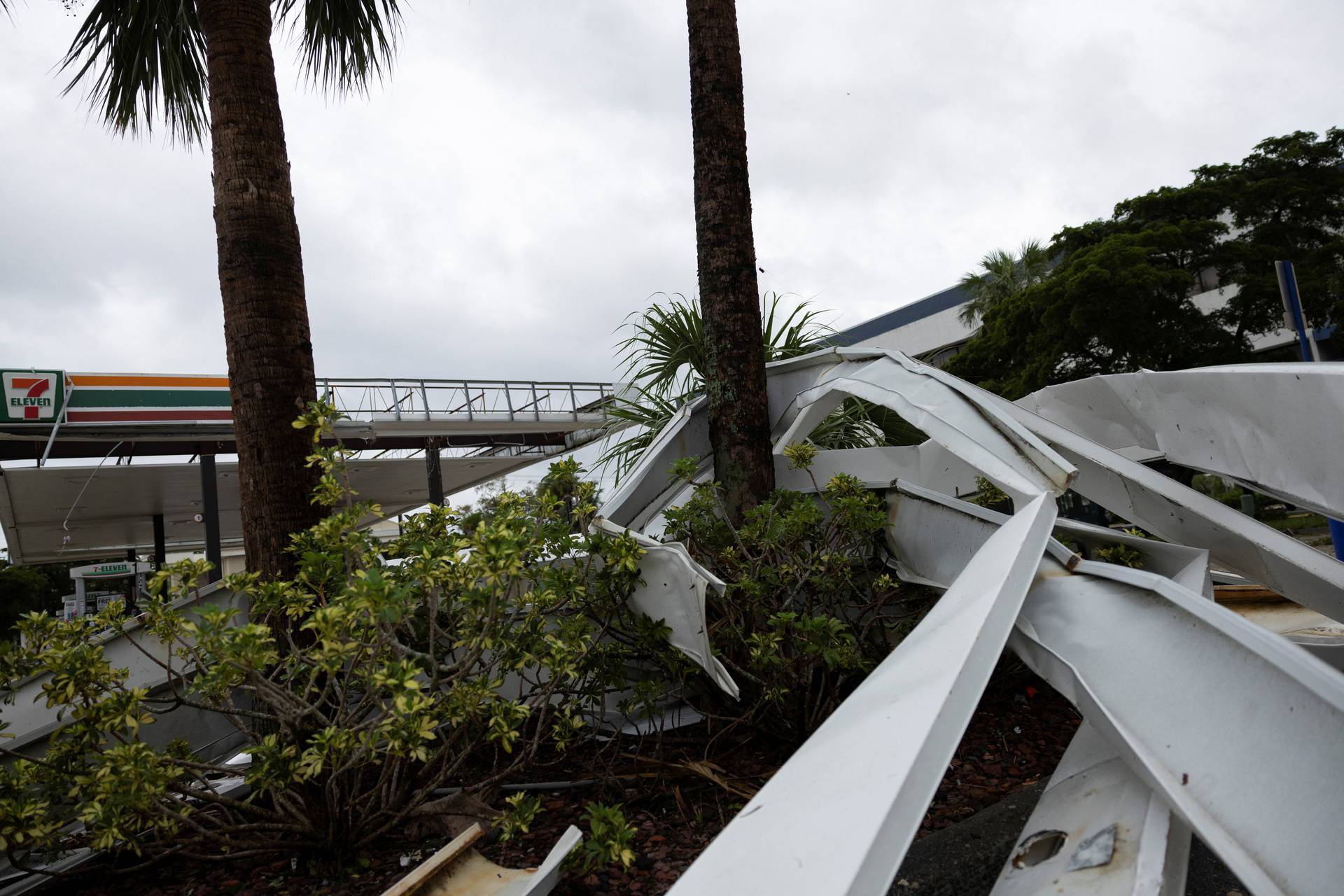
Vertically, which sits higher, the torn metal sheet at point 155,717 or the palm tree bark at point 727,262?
the palm tree bark at point 727,262

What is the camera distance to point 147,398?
1112cm

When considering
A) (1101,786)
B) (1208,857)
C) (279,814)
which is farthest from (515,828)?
(1208,857)

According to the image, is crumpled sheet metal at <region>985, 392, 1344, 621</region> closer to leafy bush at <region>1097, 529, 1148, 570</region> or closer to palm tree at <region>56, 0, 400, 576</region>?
leafy bush at <region>1097, 529, 1148, 570</region>

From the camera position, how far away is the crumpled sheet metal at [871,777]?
1008mm

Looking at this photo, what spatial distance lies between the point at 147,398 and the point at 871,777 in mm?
12475

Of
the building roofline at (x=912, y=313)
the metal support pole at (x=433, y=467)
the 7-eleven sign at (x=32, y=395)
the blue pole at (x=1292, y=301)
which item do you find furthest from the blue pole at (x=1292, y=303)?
the building roofline at (x=912, y=313)

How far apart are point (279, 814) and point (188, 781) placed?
0.28 m

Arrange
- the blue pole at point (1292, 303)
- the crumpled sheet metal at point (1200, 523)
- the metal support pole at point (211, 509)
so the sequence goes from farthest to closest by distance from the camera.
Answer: the metal support pole at point (211, 509), the blue pole at point (1292, 303), the crumpled sheet metal at point (1200, 523)

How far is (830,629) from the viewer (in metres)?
2.64

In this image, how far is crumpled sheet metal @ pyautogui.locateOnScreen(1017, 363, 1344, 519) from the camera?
1892 millimetres

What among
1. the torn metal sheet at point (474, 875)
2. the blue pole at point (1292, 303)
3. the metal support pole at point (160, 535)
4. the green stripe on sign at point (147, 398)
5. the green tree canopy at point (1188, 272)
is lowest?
the metal support pole at point (160, 535)

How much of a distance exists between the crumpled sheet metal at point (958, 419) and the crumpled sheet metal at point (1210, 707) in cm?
40

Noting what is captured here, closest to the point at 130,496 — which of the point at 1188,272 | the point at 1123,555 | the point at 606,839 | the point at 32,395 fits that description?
the point at 32,395

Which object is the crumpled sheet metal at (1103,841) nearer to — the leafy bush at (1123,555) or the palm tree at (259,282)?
the leafy bush at (1123,555)
